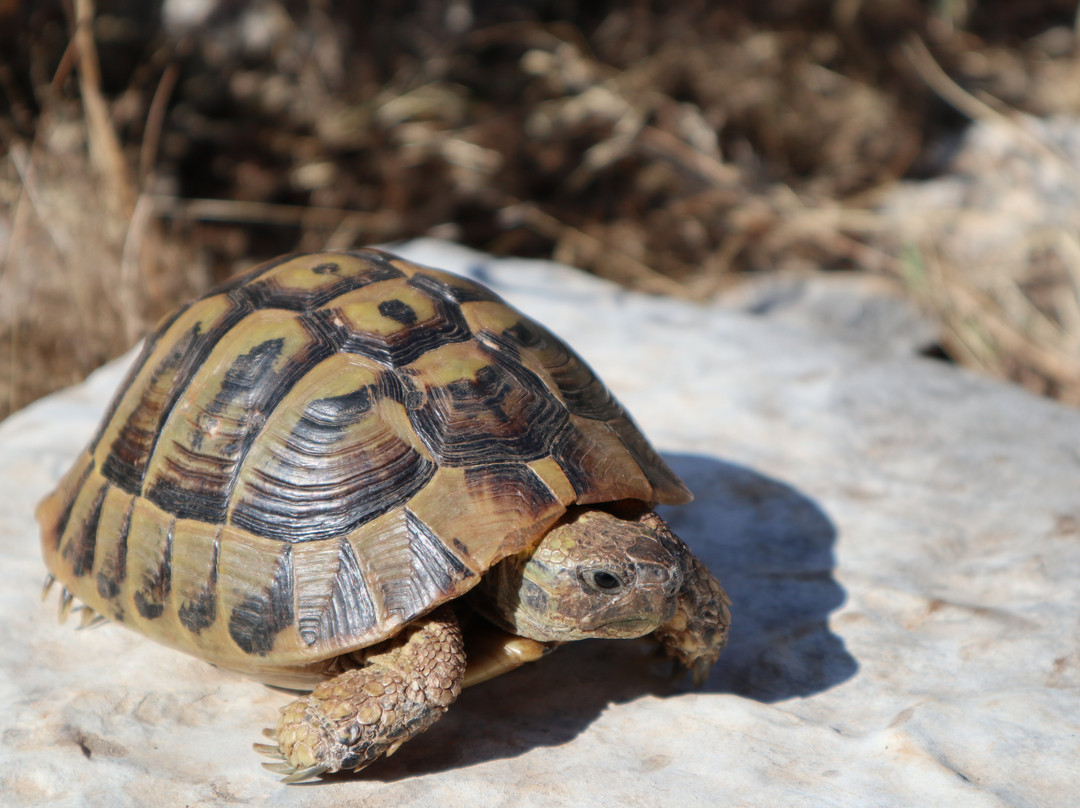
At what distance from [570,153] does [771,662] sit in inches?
181

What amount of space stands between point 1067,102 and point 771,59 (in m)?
2.13

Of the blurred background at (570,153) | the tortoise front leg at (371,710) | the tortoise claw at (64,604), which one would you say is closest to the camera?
the tortoise front leg at (371,710)

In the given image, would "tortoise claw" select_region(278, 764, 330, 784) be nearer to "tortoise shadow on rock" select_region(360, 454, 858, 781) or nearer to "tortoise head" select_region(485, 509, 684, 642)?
"tortoise shadow on rock" select_region(360, 454, 858, 781)

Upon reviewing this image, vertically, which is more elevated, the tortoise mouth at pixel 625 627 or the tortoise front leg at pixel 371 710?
the tortoise mouth at pixel 625 627

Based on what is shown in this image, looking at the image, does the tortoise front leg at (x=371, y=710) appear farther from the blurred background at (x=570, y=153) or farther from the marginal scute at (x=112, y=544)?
the blurred background at (x=570, y=153)

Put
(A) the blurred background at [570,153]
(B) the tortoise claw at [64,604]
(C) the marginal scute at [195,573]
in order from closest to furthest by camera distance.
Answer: (C) the marginal scute at [195,573], (B) the tortoise claw at [64,604], (A) the blurred background at [570,153]

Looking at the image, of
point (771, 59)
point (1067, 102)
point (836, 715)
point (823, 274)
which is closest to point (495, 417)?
point (836, 715)

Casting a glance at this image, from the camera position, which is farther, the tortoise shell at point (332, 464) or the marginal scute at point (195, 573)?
the marginal scute at point (195, 573)

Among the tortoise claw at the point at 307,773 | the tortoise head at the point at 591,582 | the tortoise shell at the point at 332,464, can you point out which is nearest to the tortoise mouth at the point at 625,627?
the tortoise head at the point at 591,582

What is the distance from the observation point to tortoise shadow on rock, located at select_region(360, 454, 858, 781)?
7.25 feet

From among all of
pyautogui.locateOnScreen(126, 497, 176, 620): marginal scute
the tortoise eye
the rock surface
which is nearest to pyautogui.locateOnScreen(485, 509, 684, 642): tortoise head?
the tortoise eye

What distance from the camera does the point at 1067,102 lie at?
6.76 metres

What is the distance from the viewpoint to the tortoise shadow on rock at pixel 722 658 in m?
2.21

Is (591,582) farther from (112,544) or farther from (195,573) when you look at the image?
(112,544)
